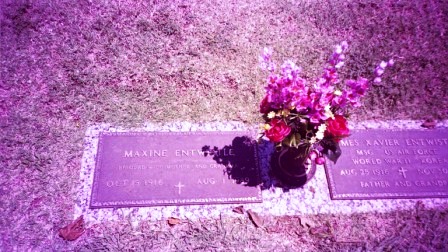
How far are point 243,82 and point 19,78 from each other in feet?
8.10

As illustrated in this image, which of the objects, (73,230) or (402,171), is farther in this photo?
(402,171)

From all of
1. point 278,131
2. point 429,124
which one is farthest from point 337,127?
point 429,124

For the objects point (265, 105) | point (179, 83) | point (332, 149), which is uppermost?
point (179, 83)

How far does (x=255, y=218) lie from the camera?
2.73m

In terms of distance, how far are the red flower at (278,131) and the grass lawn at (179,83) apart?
3.16 feet

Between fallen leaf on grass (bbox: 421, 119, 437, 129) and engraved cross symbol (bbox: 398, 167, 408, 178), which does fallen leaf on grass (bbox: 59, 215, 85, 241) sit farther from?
fallen leaf on grass (bbox: 421, 119, 437, 129)

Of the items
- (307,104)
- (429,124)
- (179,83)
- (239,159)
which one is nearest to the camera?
(307,104)

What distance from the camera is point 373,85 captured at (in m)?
3.61

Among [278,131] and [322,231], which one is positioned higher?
[278,131]

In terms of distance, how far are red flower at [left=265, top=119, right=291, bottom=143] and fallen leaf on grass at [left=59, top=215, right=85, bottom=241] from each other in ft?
5.84

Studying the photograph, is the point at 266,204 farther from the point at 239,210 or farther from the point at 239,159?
the point at 239,159

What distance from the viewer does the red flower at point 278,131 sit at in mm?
2156

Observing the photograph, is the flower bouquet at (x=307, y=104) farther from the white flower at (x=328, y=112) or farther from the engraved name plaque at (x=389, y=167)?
the engraved name plaque at (x=389, y=167)

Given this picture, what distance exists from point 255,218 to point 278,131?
0.97 meters
